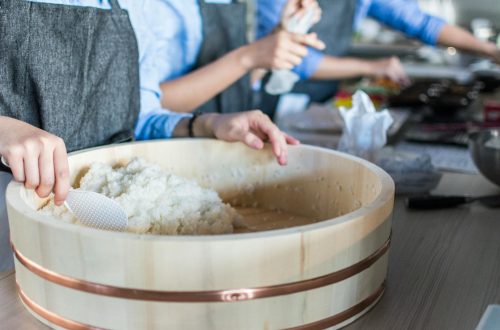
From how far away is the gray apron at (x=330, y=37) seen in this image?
8.59 feet

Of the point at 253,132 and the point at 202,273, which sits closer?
the point at 202,273

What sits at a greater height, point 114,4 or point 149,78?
point 114,4

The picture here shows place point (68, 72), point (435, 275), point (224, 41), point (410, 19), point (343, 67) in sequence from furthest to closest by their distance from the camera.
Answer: point (410, 19)
point (343, 67)
point (224, 41)
point (68, 72)
point (435, 275)

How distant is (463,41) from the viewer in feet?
7.85

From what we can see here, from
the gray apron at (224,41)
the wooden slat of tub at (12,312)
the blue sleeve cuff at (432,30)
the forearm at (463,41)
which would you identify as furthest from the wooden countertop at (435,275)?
the blue sleeve cuff at (432,30)

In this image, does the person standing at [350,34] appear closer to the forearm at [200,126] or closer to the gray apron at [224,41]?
the gray apron at [224,41]

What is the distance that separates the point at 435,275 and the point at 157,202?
434 mm

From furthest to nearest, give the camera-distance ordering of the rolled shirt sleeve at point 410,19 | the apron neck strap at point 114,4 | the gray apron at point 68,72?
1. the rolled shirt sleeve at point 410,19
2. the apron neck strap at point 114,4
3. the gray apron at point 68,72

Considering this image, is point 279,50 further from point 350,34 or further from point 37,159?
point 350,34

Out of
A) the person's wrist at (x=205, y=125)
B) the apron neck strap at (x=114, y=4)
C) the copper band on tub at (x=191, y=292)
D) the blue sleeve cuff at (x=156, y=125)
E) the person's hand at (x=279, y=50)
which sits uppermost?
the apron neck strap at (x=114, y=4)

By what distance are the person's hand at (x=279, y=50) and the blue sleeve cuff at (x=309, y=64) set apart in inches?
30.9

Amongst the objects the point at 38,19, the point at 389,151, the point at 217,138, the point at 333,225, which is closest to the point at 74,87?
the point at 38,19

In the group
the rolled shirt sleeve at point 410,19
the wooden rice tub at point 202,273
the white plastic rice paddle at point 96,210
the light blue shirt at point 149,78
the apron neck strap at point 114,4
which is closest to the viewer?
the wooden rice tub at point 202,273

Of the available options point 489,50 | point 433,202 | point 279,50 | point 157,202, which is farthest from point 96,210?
point 489,50
